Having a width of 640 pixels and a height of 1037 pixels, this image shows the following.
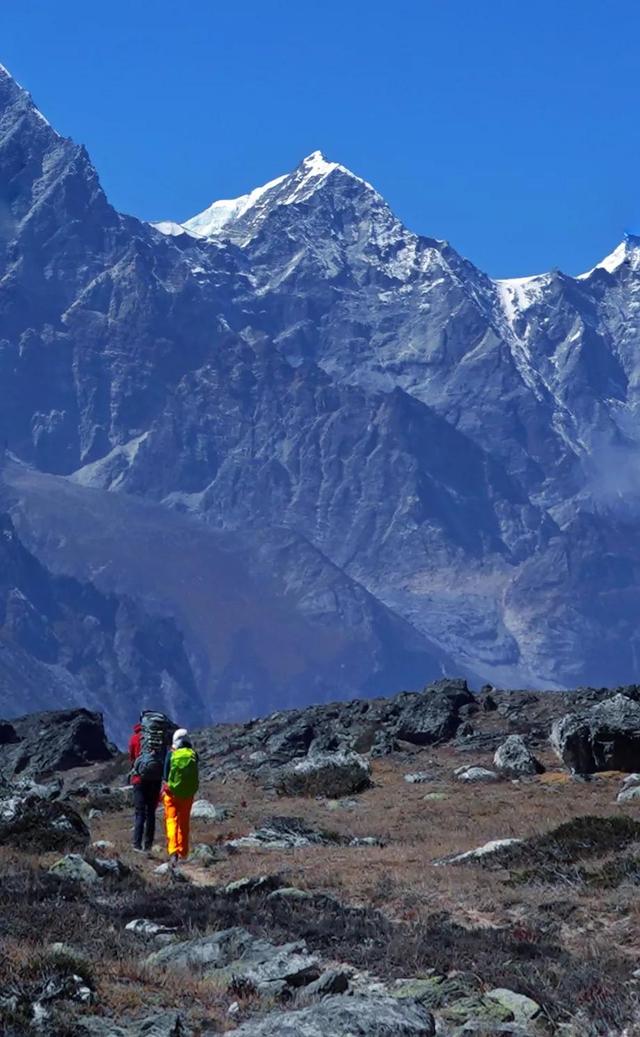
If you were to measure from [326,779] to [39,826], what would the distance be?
1481 centimetres

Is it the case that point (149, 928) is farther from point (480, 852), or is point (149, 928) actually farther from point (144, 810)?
point (144, 810)

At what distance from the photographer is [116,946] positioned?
648 inches

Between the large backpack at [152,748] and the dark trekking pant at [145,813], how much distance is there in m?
0.18

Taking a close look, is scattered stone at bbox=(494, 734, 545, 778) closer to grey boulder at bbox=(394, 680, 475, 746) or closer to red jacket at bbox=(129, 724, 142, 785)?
grey boulder at bbox=(394, 680, 475, 746)

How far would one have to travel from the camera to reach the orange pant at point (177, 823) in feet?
83.3

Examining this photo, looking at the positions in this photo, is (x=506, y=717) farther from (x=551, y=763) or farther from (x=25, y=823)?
(x=25, y=823)

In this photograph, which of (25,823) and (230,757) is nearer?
(25,823)

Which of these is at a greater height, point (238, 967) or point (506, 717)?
point (506, 717)

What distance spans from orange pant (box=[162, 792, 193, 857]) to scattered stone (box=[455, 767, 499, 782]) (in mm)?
15904

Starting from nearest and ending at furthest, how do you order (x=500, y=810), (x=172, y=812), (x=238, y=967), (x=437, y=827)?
(x=238, y=967) → (x=172, y=812) → (x=437, y=827) → (x=500, y=810)

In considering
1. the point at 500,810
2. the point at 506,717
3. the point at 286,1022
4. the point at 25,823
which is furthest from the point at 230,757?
the point at 286,1022

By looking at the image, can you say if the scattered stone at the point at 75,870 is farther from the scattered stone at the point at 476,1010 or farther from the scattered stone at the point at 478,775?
the scattered stone at the point at 478,775

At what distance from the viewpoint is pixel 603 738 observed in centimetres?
4019

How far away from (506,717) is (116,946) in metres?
42.4
